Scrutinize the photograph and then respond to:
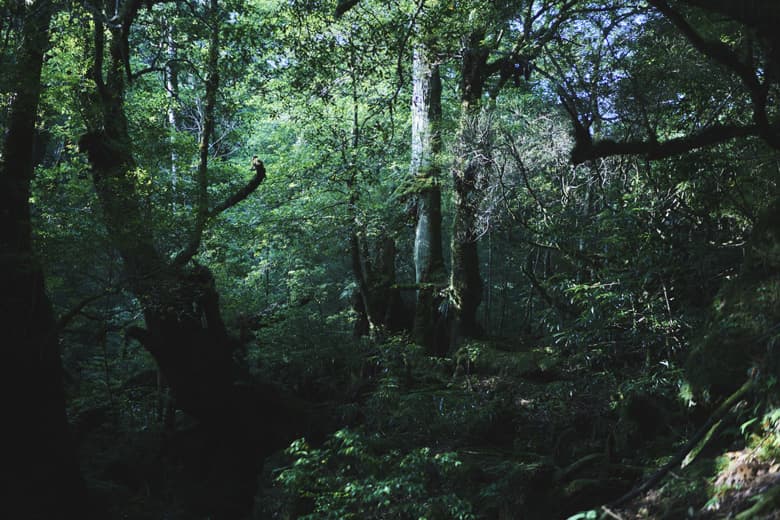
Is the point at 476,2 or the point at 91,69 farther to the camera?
the point at 91,69

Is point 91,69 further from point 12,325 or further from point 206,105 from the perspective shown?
point 12,325

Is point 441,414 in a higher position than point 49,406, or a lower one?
lower

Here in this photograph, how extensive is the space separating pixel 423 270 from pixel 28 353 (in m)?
7.12

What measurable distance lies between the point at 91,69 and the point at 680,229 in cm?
854

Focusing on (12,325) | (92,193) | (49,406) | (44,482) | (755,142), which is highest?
(92,193)

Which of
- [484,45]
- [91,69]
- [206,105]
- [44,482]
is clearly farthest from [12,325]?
[484,45]

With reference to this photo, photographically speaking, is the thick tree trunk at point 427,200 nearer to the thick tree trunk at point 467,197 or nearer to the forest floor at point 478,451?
the thick tree trunk at point 467,197

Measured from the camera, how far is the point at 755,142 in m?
Answer: 6.48

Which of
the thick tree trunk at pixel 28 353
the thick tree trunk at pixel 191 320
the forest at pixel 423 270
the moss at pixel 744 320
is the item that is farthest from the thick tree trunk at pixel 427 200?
the moss at pixel 744 320

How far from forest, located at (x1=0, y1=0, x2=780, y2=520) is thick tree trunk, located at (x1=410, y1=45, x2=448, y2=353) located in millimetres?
64

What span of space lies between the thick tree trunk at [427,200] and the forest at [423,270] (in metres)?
0.06

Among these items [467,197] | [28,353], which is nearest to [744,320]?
[467,197]

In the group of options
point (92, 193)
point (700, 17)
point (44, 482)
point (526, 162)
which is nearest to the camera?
point (700, 17)

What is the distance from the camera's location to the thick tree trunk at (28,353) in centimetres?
715
